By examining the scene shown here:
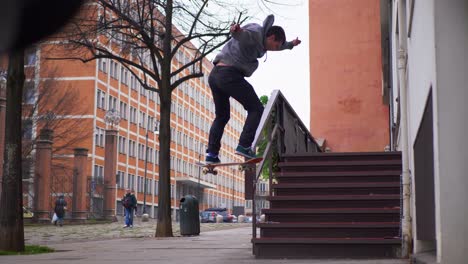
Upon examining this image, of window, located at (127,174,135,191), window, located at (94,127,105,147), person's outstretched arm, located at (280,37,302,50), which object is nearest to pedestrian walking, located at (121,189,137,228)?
person's outstretched arm, located at (280,37,302,50)

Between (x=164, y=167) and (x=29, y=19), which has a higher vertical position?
(x=164, y=167)

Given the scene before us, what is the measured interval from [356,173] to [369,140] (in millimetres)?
18547

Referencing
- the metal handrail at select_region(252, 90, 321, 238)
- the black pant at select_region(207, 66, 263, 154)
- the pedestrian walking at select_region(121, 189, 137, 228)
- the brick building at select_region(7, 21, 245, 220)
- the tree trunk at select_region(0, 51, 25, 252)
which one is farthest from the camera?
the brick building at select_region(7, 21, 245, 220)

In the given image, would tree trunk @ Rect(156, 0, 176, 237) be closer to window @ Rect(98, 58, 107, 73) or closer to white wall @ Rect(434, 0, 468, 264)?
white wall @ Rect(434, 0, 468, 264)

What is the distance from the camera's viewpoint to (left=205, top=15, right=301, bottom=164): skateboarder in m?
7.78

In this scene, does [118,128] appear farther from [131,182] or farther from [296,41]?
[296,41]

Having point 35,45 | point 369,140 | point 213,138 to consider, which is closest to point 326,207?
point 213,138

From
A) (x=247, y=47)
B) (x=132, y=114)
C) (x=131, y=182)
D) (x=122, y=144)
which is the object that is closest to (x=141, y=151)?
(x=132, y=114)

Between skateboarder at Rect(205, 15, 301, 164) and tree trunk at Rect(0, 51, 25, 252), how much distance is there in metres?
6.37

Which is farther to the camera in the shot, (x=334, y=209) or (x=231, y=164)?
(x=334, y=209)

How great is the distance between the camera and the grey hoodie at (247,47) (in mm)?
7785

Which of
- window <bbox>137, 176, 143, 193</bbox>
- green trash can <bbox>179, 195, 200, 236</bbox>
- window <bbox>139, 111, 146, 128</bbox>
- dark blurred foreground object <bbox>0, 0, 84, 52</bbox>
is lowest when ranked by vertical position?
green trash can <bbox>179, 195, 200, 236</bbox>

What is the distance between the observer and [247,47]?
792cm

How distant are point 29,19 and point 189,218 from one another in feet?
63.5
